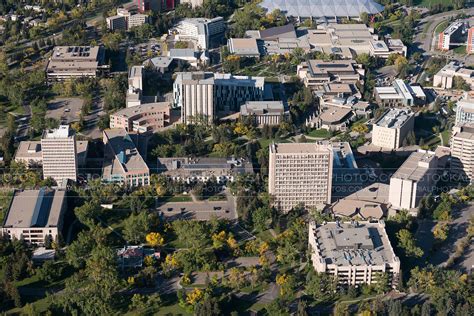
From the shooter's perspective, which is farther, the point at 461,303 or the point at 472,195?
the point at 472,195

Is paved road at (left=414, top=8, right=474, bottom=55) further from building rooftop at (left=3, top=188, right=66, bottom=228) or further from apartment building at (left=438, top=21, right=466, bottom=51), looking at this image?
building rooftop at (left=3, top=188, right=66, bottom=228)

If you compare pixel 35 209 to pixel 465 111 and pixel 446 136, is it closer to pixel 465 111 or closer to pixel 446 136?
pixel 446 136

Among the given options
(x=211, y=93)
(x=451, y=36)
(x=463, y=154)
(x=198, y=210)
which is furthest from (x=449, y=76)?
(x=198, y=210)

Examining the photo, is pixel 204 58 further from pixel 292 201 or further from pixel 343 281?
pixel 343 281

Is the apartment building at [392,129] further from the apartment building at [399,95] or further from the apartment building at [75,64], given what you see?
the apartment building at [75,64]

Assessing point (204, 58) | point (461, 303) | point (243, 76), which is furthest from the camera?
point (204, 58)

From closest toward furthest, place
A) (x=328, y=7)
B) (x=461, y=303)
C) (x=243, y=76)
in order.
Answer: (x=461, y=303) → (x=243, y=76) → (x=328, y=7)

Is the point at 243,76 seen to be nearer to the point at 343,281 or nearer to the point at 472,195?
the point at 472,195

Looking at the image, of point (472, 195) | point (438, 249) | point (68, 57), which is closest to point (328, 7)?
point (68, 57)
